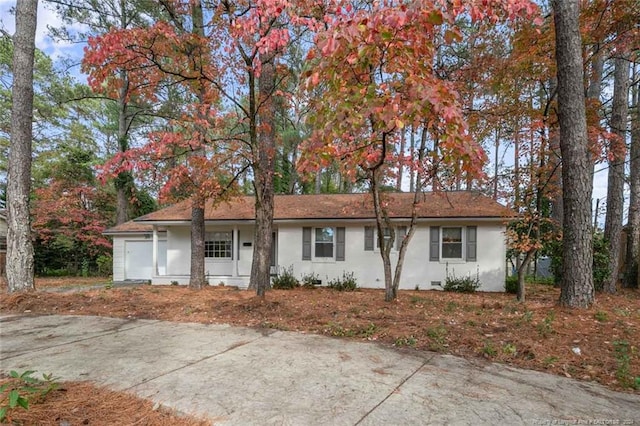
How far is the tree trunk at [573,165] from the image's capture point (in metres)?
5.80

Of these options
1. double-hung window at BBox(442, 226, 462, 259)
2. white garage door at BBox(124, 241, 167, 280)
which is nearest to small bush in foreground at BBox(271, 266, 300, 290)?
double-hung window at BBox(442, 226, 462, 259)

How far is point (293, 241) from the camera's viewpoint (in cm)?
1295

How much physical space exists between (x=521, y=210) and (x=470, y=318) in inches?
166

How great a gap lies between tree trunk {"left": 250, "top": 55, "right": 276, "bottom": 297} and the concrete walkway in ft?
7.56

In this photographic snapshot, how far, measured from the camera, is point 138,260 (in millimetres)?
15938

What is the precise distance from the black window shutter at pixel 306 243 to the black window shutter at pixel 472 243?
18.2 ft

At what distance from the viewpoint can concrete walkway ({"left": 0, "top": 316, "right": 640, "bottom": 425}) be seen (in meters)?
2.76

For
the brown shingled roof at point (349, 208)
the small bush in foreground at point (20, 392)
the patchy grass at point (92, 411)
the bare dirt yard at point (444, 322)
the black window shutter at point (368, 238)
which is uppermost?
the brown shingled roof at point (349, 208)

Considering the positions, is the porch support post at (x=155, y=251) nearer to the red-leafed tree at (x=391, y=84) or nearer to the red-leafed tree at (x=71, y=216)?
the red-leafed tree at (x=71, y=216)

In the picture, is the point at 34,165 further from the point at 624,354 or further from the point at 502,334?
the point at 624,354

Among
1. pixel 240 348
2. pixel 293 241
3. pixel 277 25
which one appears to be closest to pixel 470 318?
pixel 240 348

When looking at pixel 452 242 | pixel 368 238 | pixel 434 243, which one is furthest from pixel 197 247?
pixel 452 242

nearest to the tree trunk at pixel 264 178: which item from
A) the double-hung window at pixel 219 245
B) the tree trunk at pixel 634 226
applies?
the double-hung window at pixel 219 245

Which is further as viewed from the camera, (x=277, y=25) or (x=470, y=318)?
(x=277, y=25)
